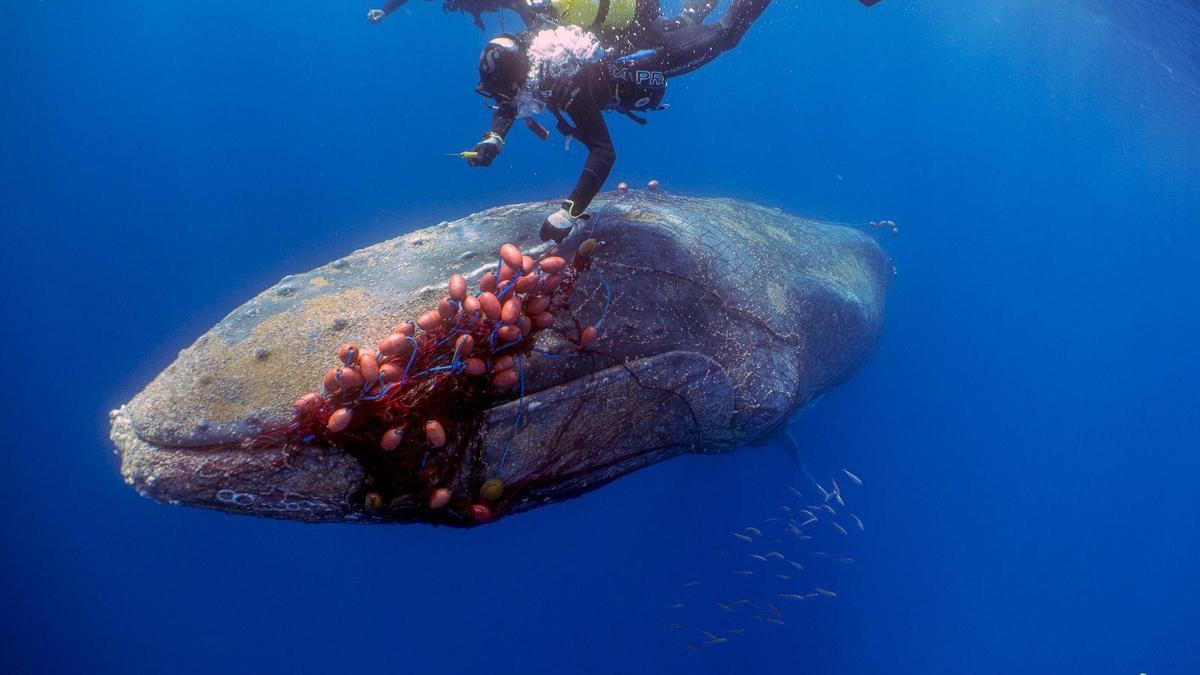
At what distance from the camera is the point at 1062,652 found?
17.6 m

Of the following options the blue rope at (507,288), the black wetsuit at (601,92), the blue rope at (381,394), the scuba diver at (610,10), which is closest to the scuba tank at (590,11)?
the scuba diver at (610,10)

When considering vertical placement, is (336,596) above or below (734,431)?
below

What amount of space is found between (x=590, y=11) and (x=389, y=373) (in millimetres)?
4139

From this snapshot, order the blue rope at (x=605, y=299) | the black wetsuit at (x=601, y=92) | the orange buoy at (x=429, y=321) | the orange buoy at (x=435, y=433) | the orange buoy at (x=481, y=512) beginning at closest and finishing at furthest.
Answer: the orange buoy at (x=435, y=433)
the orange buoy at (x=429, y=321)
the orange buoy at (x=481, y=512)
the blue rope at (x=605, y=299)
the black wetsuit at (x=601, y=92)

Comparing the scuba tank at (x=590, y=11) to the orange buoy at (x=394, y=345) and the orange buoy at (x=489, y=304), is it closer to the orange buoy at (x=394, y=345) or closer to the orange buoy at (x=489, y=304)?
the orange buoy at (x=489, y=304)

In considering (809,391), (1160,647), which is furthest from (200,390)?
(1160,647)

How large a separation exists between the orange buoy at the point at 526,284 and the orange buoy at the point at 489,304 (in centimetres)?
31

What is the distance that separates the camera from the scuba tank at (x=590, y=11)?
16.3ft

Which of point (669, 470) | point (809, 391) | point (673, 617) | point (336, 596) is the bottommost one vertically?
point (336, 596)

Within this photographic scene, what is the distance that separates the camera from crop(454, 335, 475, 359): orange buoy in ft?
10.6

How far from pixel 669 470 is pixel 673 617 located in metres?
3.22

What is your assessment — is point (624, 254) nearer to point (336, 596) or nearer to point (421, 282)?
point (421, 282)

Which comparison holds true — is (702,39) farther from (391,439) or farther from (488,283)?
(391,439)

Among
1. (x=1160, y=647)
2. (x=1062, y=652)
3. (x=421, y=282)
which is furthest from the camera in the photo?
(x=1160, y=647)
